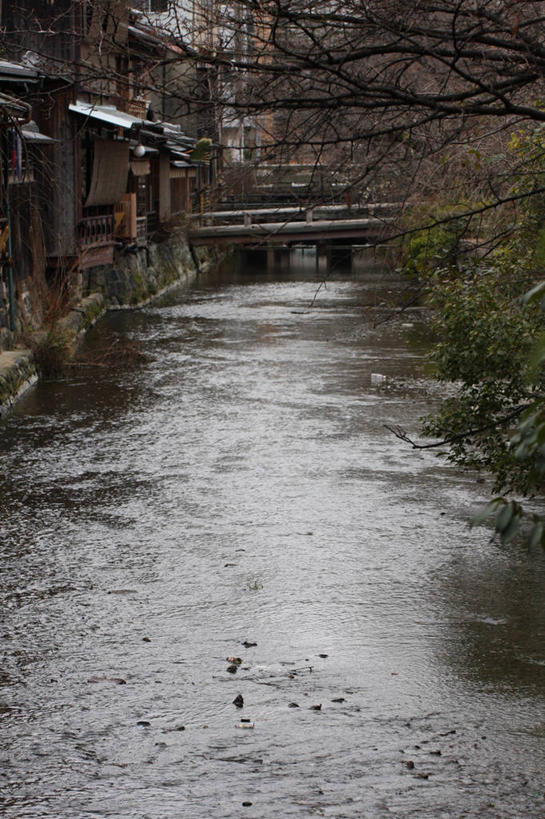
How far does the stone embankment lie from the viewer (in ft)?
51.6

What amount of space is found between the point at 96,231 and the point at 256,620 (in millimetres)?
17007

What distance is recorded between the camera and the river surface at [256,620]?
5.46 metres

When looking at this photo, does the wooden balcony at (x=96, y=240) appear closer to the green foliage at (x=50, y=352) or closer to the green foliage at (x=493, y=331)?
the green foliage at (x=50, y=352)

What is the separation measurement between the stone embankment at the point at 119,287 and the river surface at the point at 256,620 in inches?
24.3

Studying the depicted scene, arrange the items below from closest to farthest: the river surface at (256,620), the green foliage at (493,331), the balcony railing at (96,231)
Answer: the river surface at (256,620)
the green foliage at (493,331)
the balcony railing at (96,231)

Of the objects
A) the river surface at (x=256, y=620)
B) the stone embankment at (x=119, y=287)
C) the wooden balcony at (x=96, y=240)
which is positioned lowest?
the river surface at (x=256, y=620)

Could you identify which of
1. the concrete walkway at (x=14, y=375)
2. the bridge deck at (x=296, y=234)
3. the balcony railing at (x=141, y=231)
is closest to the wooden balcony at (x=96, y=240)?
the balcony railing at (x=141, y=231)

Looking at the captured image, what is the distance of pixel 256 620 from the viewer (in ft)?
26.0

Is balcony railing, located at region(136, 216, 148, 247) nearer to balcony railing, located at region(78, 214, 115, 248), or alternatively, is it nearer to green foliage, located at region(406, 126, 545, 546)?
balcony railing, located at region(78, 214, 115, 248)

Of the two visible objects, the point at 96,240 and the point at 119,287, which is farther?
the point at 119,287

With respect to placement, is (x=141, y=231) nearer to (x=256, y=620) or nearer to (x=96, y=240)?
(x=96, y=240)

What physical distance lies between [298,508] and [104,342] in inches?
437

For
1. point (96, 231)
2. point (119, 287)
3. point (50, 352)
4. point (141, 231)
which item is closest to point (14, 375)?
point (50, 352)

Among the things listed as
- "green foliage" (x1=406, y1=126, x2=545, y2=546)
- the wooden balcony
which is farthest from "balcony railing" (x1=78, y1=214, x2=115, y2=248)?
"green foliage" (x1=406, y1=126, x2=545, y2=546)
